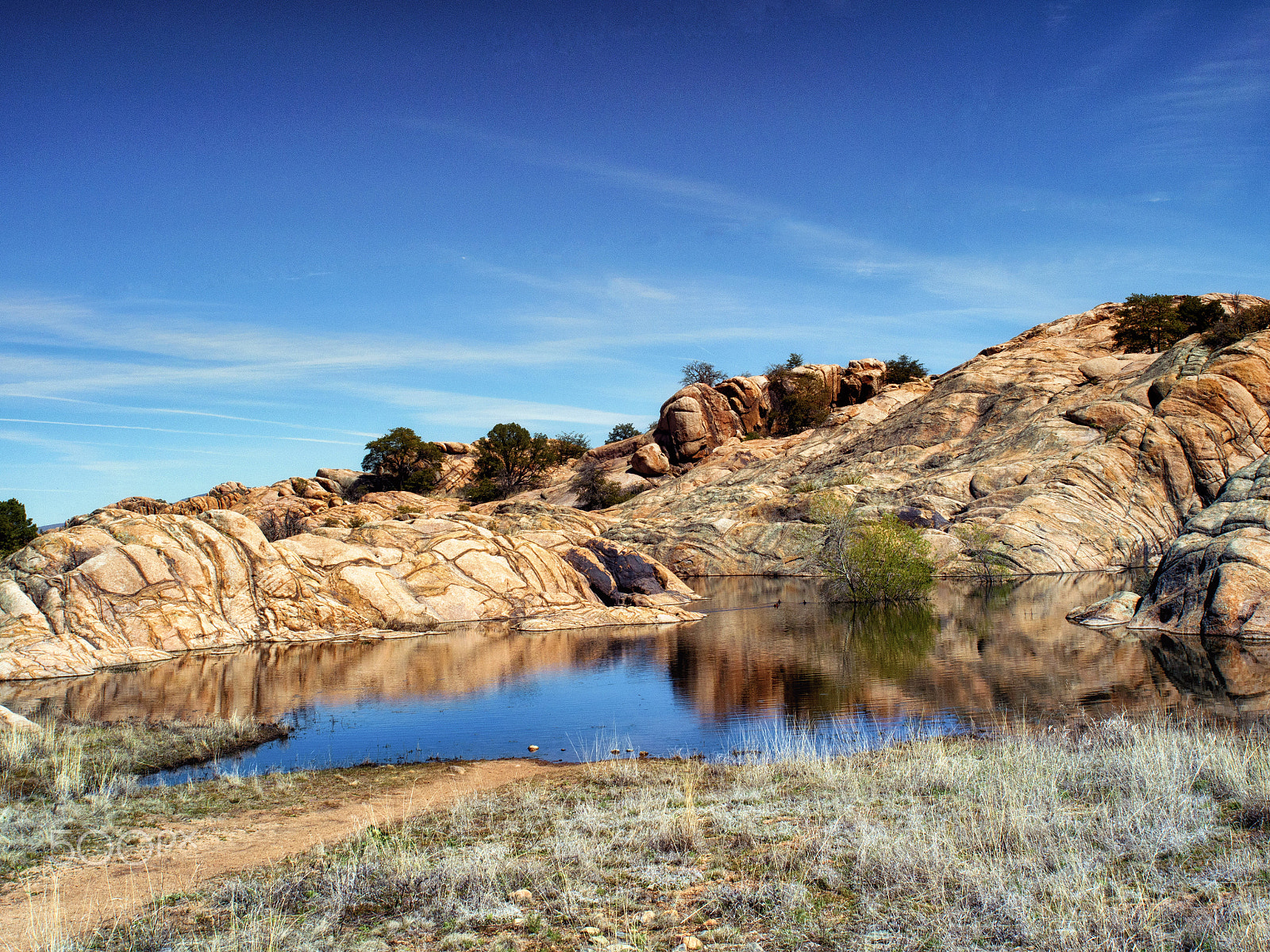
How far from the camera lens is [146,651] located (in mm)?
30891

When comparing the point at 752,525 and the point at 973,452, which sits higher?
the point at 973,452

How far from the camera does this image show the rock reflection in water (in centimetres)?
2103

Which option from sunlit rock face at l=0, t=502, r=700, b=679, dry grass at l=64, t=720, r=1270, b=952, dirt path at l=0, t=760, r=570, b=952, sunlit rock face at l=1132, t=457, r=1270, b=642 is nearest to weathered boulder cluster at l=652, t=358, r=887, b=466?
sunlit rock face at l=0, t=502, r=700, b=679

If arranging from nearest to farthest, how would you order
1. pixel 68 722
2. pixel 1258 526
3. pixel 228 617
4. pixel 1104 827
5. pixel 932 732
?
pixel 1104 827
pixel 932 732
pixel 68 722
pixel 1258 526
pixel 228 617

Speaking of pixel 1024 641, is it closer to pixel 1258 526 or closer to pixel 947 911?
pixel 1258 526

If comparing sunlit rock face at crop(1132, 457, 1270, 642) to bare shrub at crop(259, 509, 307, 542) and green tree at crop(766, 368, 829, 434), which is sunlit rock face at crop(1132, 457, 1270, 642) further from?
green tree at crop(766, 368, 829, 434)

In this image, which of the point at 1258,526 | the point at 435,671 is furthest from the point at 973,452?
the point at 435,671

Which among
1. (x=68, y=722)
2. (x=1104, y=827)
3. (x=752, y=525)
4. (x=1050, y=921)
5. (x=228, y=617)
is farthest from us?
(x=752, y=525)

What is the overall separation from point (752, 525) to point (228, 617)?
44.3 m

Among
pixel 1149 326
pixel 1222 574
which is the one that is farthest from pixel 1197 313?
pixel 1222 574

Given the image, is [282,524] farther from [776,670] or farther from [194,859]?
[194,859]

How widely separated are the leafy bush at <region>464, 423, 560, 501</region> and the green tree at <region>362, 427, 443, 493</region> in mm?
7088

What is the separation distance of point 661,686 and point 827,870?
53.3 ft

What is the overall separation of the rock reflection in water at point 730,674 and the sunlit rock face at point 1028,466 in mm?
23090
